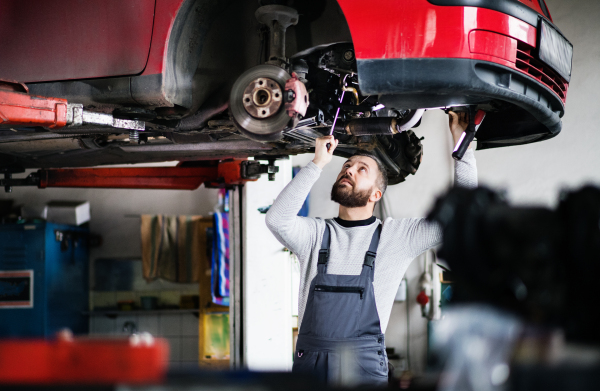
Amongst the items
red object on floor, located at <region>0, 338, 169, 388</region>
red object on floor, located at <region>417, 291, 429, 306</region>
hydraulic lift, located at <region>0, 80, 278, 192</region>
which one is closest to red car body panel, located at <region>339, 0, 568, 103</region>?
red object on floor, located at <region>0, 338, 169, 388</region>

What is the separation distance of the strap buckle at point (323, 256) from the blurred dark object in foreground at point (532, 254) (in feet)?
4.40

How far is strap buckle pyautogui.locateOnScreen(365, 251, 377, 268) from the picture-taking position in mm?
2131

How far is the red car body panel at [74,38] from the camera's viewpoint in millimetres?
A: 2109

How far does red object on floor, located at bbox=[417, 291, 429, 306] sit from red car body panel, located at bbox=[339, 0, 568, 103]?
4120 millimetres

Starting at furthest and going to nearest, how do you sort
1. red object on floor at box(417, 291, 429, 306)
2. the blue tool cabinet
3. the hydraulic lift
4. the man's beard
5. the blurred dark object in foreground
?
red object on floor at box(417, 291, 429, 306), the blue tool cabinet, the hydraulic lift, the man's beard, the blurred dark object in foreground

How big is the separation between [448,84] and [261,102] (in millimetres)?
683

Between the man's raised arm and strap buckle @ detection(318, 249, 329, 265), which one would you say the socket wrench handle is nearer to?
the man's raised arm

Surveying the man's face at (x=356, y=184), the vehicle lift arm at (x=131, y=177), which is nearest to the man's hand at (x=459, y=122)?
the man's face at (x=356, y=184)

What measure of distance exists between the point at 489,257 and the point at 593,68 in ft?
17.3

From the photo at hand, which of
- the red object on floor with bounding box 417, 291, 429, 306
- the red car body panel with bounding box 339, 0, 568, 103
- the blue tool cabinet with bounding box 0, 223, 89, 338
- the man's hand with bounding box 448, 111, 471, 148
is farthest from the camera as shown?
the red object on floor with bounding box 417, 291, 429, 306

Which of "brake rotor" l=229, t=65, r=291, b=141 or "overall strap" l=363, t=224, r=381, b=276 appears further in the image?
"overall strap" l=363, t=224, r=381, b=276

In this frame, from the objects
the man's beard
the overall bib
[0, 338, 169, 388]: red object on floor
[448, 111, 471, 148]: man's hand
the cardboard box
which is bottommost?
the overall bib

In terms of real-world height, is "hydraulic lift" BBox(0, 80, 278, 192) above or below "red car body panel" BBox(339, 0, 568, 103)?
below

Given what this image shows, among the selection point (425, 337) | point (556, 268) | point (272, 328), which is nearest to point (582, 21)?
point (425, 337)
